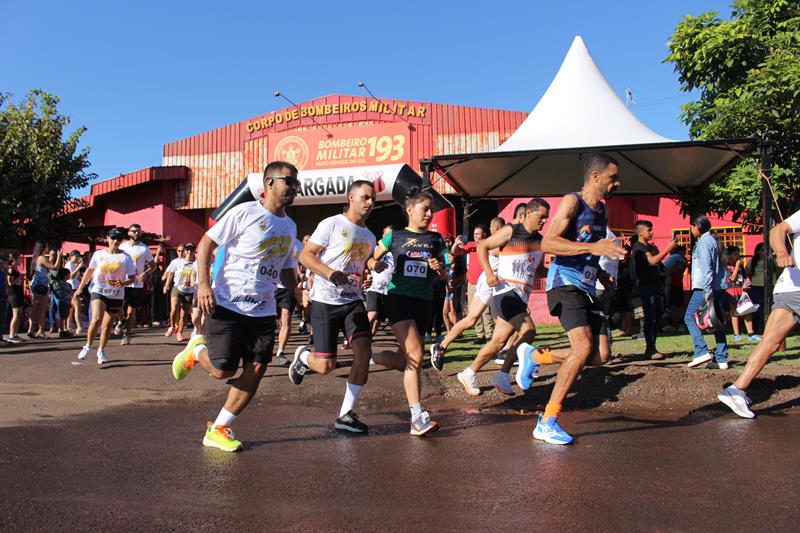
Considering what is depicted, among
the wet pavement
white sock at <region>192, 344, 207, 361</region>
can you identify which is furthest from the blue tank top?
white sock at <region>192, 344, 207, 361</region>

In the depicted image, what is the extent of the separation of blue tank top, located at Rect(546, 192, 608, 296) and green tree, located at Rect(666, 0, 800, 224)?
7.87 metres

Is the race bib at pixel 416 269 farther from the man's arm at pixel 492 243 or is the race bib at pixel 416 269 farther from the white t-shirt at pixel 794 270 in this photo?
the white t-shirt at pixel 794 270

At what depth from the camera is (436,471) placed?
425 centimetres

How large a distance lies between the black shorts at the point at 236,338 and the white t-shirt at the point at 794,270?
13.4 ft

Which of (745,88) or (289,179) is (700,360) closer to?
(289,179)

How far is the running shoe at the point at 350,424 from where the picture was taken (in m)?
5.40

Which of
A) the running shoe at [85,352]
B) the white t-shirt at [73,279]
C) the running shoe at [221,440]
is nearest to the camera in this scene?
the running shoe at [221,440]

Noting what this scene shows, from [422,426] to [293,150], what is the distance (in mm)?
18537

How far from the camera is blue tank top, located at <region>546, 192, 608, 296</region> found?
509cm

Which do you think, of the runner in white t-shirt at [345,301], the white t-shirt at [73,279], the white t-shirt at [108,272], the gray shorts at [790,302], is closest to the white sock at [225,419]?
the runner in white t-shirt at [345,301]

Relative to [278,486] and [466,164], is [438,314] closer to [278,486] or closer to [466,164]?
[466,164]

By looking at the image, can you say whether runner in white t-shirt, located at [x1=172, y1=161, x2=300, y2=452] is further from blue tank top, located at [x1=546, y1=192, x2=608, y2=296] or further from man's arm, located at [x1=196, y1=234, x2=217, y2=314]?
blue tank top, located at [x1=546, y1=192, x2=608, y2=296]

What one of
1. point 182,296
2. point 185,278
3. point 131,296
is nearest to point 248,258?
point 131,296

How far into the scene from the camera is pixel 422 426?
5.27 metres
